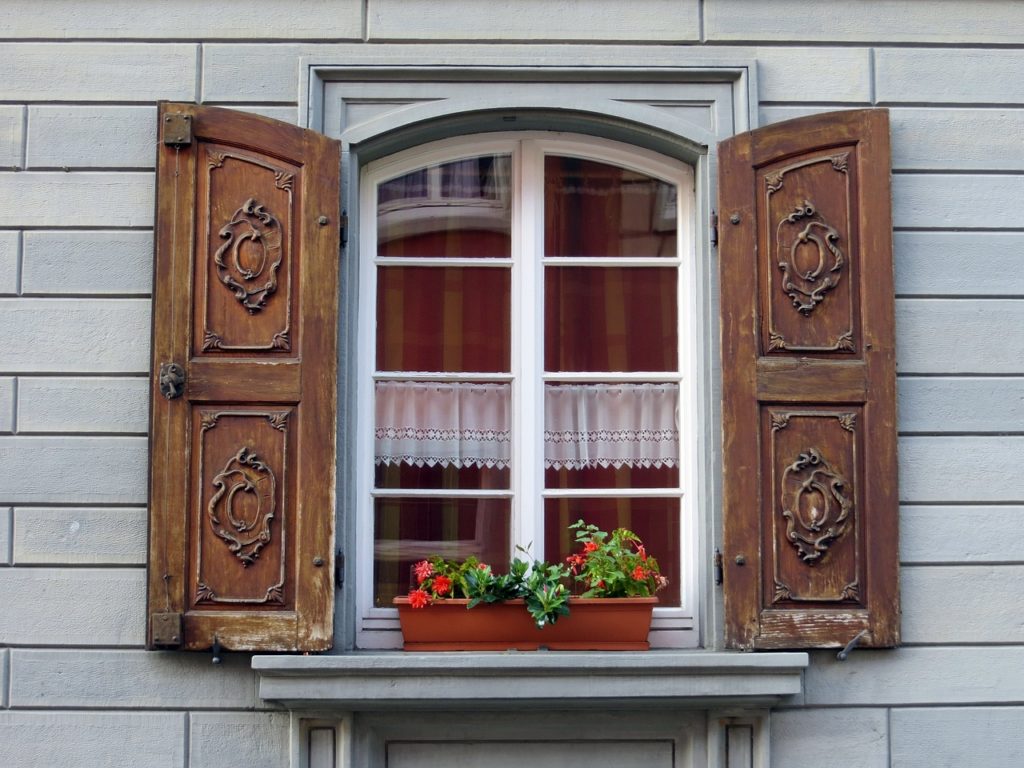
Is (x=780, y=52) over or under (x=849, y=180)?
over

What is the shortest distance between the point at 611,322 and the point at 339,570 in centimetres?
A: 146

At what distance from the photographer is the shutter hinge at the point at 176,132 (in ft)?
16.5

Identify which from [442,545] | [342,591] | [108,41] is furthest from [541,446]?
[108,41]

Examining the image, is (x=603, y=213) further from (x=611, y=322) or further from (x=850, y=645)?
(x=850, y=645)

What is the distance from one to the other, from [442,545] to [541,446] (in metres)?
0.55

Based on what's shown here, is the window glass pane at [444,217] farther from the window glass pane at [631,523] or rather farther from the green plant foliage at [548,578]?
the green plant foliage at [548,578]

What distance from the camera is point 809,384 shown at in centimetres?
503

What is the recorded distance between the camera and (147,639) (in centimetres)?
487

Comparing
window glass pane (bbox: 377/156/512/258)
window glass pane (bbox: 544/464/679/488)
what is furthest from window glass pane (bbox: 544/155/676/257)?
window glass pane (bbox: 544/464/679/488)

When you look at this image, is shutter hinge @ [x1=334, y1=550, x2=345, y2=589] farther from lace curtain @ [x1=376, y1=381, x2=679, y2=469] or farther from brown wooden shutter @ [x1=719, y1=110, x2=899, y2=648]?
brown wooden shutter @ [x1=719, y1=110, x2=899, y2=648]

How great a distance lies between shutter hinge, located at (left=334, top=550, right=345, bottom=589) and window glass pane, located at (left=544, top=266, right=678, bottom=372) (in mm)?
1118

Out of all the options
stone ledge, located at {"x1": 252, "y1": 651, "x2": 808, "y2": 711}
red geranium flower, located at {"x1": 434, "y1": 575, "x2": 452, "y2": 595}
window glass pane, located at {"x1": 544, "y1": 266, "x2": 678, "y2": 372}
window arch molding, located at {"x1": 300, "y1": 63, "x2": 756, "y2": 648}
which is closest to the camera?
stone ledge, located at {"x1": 252, "y1": 651, "x2": 808, "y2": 711}

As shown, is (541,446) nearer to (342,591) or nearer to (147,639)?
(342,591)

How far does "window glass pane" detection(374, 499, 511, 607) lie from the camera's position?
5.25 metres
